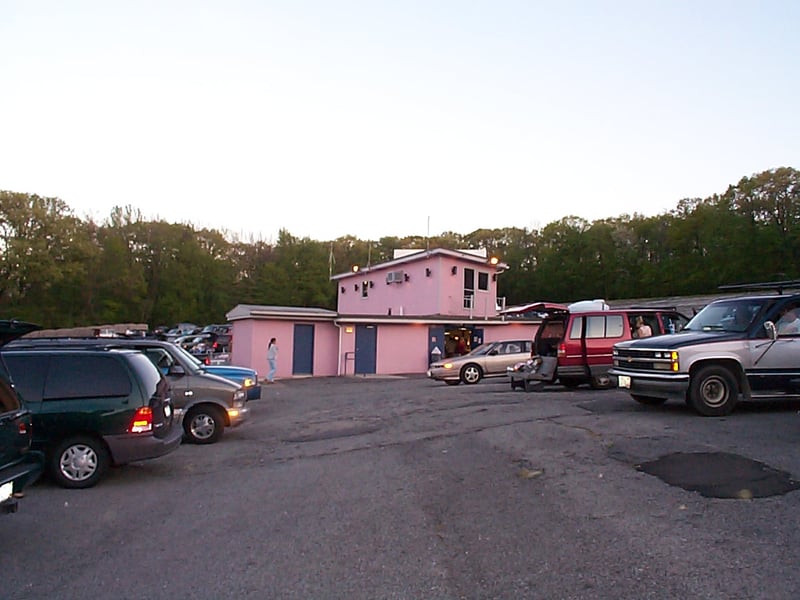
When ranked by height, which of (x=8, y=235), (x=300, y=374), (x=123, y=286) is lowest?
(x=300, y=374)

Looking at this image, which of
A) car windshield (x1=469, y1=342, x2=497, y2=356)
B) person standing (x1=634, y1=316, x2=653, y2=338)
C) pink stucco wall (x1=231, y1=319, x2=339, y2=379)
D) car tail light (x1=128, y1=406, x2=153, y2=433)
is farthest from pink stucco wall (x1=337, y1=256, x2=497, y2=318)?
car tail light (x1=128, y1=406, x2=153, y2=433)

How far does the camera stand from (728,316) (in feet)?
38.4

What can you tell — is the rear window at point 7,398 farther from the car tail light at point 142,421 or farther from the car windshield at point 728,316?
the car windshield at point 728,316

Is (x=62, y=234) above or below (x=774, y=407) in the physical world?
above

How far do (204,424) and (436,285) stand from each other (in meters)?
25.7

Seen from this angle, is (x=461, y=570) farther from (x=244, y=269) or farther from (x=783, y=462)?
(x=244, y=269)

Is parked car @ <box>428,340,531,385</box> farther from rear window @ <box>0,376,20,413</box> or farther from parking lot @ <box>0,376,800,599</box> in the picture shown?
rear window @ <box>0,376,20,413</box>

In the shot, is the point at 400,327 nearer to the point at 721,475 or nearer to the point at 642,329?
the point at 642,329

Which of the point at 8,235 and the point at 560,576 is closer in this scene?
the point at 560,576

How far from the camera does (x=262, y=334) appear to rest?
93.8 feet

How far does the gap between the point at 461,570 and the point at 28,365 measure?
20.9ft

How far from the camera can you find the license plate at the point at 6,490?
5570mm

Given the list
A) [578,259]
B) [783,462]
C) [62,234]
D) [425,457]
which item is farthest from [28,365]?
[578,259]

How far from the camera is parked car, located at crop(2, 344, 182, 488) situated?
831 cm
